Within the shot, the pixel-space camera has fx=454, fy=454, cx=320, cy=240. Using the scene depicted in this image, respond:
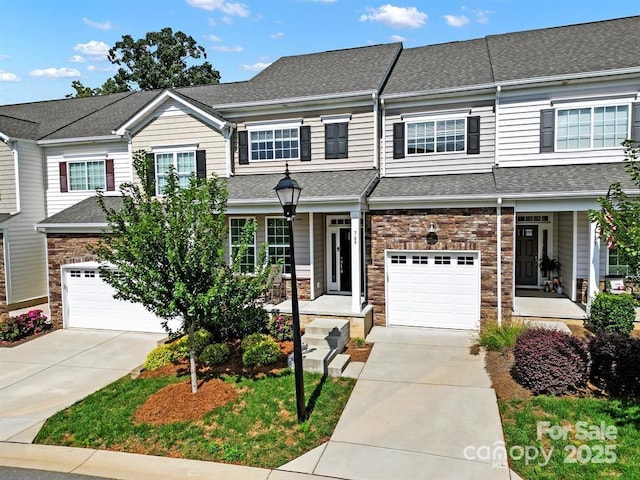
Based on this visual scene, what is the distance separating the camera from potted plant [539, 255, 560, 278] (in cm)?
1471

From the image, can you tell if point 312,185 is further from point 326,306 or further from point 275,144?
point 326,306

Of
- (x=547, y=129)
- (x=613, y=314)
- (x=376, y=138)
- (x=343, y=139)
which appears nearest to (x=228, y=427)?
(x=613, y=314)

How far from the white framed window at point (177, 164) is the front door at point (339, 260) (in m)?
5.37

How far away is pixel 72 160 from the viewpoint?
17641mm

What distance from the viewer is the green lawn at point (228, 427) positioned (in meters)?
6.69

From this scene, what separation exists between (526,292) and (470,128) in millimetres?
5506

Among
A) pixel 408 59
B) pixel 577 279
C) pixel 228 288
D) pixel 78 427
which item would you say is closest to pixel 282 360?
pixel 228 288

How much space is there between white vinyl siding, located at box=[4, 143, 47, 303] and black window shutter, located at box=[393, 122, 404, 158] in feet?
45.2

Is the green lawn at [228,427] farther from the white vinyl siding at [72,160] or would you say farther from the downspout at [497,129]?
the white vinyl siding at [72,160]

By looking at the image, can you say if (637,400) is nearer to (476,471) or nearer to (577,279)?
(476,471)

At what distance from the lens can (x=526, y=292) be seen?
14461 mm

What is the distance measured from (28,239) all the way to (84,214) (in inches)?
146

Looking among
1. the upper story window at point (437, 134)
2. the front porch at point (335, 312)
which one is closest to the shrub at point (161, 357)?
the front porch at point (335, 312)

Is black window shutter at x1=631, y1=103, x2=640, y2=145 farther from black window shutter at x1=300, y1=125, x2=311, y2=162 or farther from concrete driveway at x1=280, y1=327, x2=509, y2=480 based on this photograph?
black window shutter at x1=300, y1=125, x2=311, y2=162
